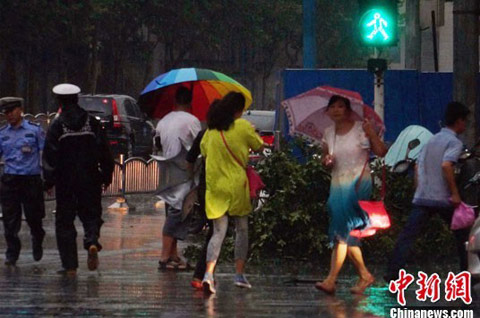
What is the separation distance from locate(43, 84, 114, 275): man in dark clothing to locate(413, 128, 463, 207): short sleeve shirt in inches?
135

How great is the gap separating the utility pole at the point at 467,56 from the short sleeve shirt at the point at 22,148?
474 cm

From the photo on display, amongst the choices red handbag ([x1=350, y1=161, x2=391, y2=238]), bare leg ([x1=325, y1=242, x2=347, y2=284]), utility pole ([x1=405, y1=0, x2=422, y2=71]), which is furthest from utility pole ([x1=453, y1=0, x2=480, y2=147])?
utility pole ([x1=405, y1=0, x2=422, y2=71])

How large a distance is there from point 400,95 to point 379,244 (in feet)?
24.5

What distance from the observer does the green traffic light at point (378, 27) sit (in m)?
17.8

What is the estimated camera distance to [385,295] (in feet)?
44.6

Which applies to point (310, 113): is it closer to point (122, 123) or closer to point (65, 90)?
point (65, 90)

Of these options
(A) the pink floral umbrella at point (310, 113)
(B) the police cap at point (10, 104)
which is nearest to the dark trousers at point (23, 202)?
(B) the police cap at point (10, 104)

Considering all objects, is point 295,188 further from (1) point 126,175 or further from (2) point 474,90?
(1) point 126,175

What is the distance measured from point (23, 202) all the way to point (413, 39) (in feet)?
45.6

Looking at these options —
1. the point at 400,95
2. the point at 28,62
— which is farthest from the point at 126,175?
the point at 28,62

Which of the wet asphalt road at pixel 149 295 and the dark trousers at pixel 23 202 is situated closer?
the wet asphalt road at pixel 149 295

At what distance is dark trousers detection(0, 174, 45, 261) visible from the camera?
16328mm
